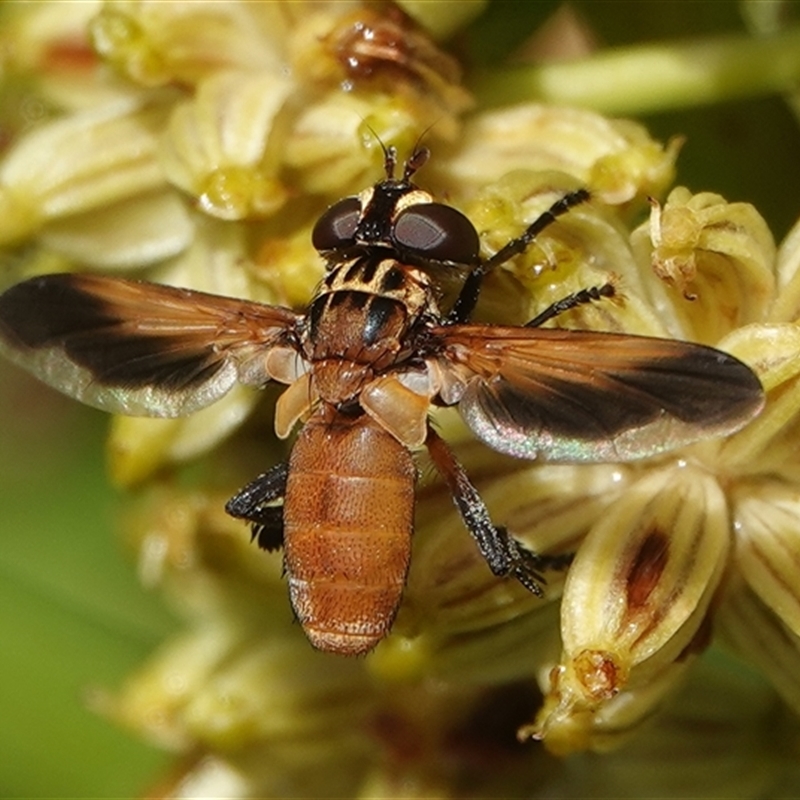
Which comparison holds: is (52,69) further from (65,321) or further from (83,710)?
(83,710)

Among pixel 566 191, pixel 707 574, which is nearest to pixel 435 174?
pixel 566 191

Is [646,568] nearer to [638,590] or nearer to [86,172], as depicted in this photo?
[638,590]

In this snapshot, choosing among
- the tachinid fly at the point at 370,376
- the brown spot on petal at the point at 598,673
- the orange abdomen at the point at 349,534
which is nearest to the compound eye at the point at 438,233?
the tachinid fly at the point at 370,376

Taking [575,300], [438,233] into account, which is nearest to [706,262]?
[575,300]

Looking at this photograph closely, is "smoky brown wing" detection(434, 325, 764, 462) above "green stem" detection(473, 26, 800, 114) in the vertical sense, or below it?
below

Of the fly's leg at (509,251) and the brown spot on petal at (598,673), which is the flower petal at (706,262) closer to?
the fly's leg at (509,251)

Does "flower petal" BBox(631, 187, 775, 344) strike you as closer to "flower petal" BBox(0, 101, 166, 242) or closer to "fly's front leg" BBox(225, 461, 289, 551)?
"fly's front leg" BBox(225, 461, 289, 551)

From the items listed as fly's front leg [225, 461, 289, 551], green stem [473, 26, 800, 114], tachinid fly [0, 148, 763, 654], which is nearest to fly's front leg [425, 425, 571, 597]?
tachinid fly [0, 148, 763, 654]
